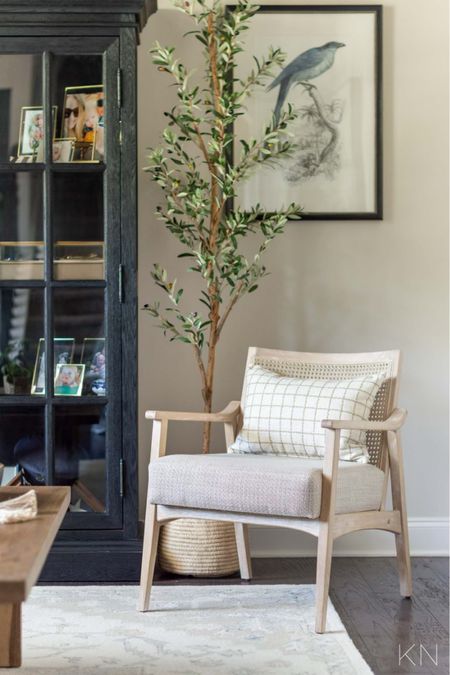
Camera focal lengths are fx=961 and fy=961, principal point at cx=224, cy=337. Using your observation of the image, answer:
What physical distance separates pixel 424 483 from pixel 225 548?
91 cm

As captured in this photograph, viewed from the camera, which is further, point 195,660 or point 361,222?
point 361,222

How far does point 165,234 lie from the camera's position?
148 inches

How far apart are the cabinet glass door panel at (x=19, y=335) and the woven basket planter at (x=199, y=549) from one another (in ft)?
2.40

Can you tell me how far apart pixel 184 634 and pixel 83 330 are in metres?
1.13

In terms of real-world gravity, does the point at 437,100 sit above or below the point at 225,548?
above

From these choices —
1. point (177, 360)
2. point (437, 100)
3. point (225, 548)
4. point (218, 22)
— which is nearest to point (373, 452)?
point (225, 548)

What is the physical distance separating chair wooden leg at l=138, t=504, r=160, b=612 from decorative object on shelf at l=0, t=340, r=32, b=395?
692 mm

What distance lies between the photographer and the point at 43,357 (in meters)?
3.30

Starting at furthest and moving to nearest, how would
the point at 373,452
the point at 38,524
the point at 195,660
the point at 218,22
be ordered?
1. the point at 218,22
2. the point at 373,452
3. the point at 195,660
4. the point at 38,524

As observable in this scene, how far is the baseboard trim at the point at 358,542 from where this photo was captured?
3756 millimetres

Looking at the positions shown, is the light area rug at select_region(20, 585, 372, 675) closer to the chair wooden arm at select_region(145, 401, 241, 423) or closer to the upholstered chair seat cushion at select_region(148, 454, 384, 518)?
the upholstered chair seat cushion at select_region(148, 454, 384, 518)

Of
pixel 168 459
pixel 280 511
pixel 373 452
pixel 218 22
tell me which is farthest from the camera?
pixel 218 22

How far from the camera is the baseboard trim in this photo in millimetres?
3756

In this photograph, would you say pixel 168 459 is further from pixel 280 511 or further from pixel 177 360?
pixel 177 360
